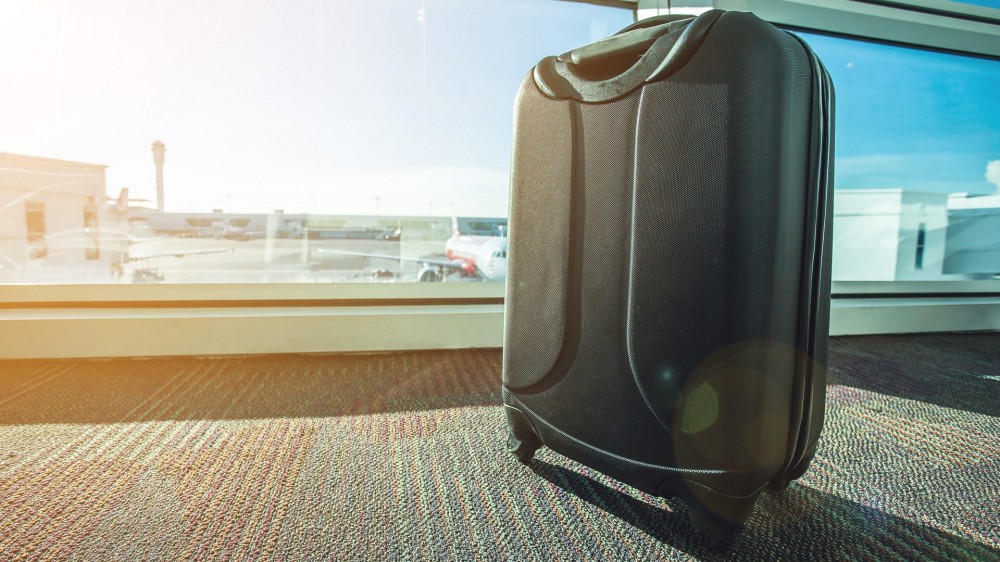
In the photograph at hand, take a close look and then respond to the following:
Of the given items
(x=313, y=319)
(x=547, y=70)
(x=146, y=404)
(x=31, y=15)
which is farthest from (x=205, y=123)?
(x=547, y=70)

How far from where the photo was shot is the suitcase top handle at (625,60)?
24.0 inches

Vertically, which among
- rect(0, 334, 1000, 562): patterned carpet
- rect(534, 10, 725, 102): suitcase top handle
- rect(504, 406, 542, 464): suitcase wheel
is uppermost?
rect(534, 10, 725, 102): suitcase top handle

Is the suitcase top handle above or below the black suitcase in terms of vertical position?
above

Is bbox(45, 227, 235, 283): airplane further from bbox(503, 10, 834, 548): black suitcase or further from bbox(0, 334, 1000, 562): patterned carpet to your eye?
bbox(503, 10, 834, 548): black suitcase

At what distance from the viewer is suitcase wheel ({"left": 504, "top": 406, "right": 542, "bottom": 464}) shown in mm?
834

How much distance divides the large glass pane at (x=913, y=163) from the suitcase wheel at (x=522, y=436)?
1815 millimetres

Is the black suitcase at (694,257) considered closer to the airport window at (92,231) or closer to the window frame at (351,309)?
the window frame at (351,309)

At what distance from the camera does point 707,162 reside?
0.60m

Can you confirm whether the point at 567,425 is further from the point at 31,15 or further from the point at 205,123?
the point at 31,15

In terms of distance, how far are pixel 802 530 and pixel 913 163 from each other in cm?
213

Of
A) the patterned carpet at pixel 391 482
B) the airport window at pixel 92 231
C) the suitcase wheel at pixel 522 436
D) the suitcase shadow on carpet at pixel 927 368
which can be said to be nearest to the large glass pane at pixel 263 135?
the airport window at pixel 92 231

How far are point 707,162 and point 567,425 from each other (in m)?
0.41

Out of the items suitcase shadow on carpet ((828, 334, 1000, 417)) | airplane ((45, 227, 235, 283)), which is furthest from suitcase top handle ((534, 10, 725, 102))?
airplane ((45, 227, 235, 283))

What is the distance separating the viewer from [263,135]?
1.65 m
